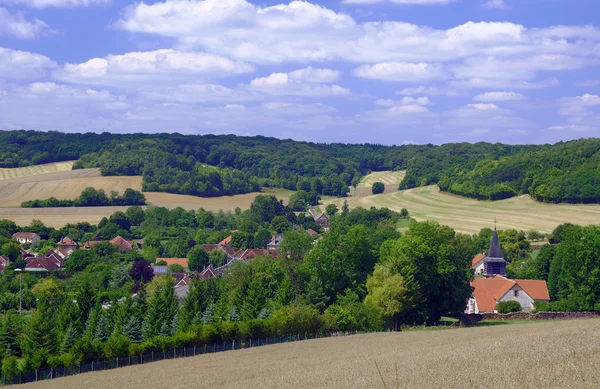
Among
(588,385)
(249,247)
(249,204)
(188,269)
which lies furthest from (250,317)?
(249,204)

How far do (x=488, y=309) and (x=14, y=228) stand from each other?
8502cm

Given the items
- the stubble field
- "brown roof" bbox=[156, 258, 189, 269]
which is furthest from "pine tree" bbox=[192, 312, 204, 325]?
the stubble field

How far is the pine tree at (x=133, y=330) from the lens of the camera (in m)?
53.0

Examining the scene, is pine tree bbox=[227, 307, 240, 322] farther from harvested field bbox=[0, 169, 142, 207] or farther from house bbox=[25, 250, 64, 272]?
harvested field bbox=[0, 169, 142, 207]

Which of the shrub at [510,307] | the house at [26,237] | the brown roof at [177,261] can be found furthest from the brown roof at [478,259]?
the house at [26,237]

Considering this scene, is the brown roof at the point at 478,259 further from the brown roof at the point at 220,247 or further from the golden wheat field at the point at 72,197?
the golden wheat field at the point at 72,197

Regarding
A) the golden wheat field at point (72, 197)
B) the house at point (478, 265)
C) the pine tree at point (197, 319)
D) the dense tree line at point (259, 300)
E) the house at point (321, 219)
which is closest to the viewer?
the dense tree line at point (259, 300)

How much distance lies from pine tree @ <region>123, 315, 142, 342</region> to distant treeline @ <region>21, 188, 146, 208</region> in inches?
4356

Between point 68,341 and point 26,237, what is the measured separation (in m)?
89.9

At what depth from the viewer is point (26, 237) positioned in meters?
135

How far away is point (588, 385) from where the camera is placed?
84.0ft

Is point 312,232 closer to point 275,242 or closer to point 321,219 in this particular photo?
point 275,242

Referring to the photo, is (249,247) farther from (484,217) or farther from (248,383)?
(248,383)

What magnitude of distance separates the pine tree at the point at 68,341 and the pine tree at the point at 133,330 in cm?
334
